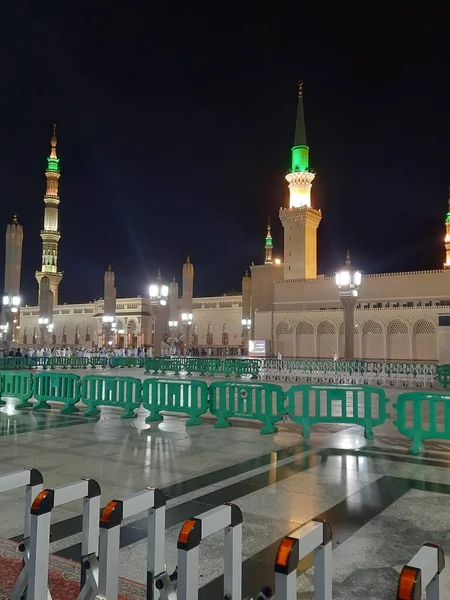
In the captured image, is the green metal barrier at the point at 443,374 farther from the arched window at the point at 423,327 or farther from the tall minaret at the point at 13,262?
the arched window at the point at 423,327

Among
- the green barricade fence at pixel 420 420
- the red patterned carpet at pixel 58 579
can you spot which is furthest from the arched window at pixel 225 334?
the red patterned carpet at pixel 58 579

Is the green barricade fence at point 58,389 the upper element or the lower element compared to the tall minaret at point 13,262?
lower

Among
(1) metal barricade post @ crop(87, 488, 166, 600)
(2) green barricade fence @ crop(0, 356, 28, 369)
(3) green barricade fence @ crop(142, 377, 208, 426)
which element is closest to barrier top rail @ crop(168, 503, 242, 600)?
(1) metal barricade post @ crop(87, 488, 166, 600)

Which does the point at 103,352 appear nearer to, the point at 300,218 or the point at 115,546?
the point at 300,218

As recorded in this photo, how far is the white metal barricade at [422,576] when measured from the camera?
6.52 feet

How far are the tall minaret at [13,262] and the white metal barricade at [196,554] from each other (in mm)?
30611

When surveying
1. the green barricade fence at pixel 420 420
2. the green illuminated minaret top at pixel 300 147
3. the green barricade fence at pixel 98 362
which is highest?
the green illuminated minaret top at pixel 300 147

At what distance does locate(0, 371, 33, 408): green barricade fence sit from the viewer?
547 inches

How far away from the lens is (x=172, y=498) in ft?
18.9

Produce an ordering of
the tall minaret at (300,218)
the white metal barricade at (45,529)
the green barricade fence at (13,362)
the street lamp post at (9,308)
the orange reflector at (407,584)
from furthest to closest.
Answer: the tall minaret at (300,218) < the street lamp post at (9,308) < the green barricade fence at (13,362) < the white metal barricade at (45,529) < the orange reflector at (407,584)

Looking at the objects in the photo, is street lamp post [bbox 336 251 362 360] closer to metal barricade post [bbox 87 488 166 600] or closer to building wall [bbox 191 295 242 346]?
metal barricade post [bbox 87 488 166 600]

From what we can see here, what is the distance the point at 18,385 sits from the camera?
46.4 ft

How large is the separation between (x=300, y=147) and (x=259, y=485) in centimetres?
5641

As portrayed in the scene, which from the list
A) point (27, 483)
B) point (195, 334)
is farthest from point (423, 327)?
point (27, 483)
